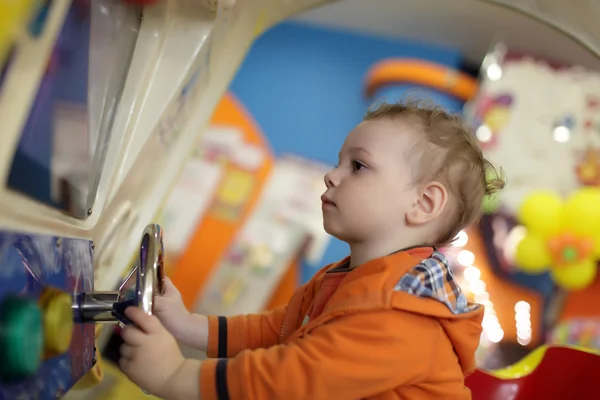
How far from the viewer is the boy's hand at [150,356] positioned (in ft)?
1.45

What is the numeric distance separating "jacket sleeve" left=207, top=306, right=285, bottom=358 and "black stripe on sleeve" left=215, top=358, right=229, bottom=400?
0.20 m

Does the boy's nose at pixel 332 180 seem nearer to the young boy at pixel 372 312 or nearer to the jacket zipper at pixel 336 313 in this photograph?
the young boy at pixel 372 312

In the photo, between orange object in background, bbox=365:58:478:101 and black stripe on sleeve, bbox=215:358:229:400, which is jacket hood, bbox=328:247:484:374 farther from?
orange object in background, bbox=365:58:478:101

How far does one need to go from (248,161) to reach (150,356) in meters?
1.41

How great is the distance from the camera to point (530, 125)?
1647mm

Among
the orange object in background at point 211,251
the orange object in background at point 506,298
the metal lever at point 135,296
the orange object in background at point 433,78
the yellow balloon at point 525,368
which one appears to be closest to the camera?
the metal lever at point 135,296

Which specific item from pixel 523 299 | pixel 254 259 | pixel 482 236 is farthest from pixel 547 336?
pixel 254 259

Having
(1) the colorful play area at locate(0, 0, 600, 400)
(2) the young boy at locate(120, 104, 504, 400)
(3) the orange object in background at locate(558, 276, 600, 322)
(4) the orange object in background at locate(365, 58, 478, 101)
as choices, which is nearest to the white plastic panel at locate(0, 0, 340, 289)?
(1) the colorful play area at locate(0, 0, 600, 400)

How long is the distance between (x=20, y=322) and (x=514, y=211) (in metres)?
1.38

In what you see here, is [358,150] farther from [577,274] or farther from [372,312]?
[577,274]

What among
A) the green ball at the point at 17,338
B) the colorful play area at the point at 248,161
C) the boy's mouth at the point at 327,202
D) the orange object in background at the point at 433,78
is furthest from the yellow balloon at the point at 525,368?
the orange object in background at the point at 433,78

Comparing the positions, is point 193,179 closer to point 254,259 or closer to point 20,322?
point 254,259

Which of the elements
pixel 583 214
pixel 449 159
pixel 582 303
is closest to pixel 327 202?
pixel 449 159

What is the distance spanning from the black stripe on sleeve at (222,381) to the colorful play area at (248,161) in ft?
0.32
